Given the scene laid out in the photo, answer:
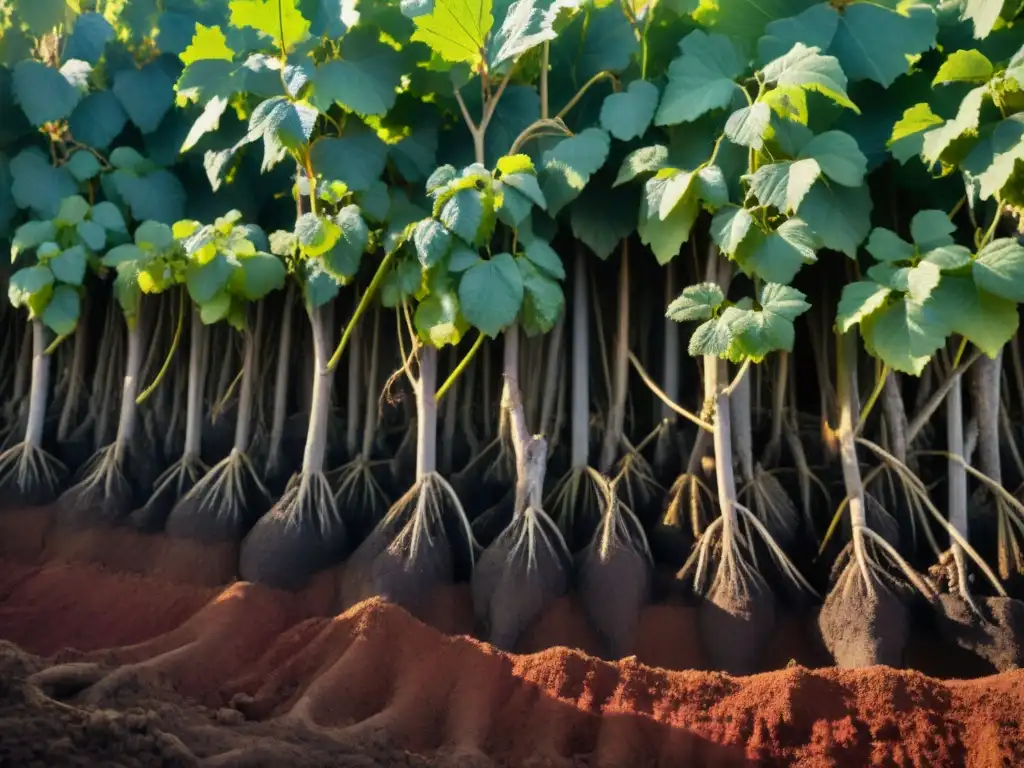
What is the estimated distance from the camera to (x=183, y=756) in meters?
1.38

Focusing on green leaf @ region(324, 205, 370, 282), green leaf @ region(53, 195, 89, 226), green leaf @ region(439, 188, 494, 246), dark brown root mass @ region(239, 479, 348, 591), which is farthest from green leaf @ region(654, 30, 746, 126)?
green leaf @ region(53, 195, 89, 226)

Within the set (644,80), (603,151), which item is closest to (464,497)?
(603,151)

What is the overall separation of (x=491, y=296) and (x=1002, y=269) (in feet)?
4.52

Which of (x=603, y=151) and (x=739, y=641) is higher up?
(x=603, y=151)

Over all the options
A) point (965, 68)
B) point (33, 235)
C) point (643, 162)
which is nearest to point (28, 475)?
point (33, 235)

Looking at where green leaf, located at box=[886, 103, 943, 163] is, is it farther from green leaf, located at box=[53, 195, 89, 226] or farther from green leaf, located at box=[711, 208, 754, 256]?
green leaf, located at box=[53, 195, 89, 226]

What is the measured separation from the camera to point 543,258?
2.59 metres

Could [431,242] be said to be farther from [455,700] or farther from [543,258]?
[455,700]

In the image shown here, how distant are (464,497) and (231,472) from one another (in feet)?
2.84

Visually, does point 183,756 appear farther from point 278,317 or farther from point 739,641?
point 278,317

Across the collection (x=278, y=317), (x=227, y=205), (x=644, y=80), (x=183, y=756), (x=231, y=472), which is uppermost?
(x=644, y=80)

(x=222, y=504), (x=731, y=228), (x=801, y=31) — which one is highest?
(x=801, y=31)

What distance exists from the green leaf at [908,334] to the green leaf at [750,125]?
594 mm

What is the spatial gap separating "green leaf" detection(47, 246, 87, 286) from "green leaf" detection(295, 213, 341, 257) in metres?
1.06
